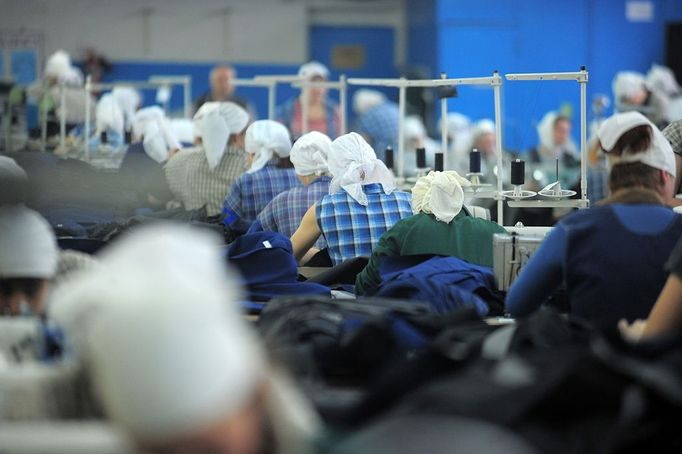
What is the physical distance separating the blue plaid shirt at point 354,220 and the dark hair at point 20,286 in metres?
2.40

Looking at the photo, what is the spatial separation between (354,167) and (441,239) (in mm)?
920

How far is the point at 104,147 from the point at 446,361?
6113 mm

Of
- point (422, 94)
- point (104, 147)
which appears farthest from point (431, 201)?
point (422, 94)

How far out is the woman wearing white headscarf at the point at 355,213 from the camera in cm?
469

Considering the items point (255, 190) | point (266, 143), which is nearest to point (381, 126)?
point (266, 143)

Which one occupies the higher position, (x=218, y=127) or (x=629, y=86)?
(x=629, y=86)

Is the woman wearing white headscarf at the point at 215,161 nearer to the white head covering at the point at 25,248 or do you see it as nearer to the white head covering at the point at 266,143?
the white head covering at the point at 266,143

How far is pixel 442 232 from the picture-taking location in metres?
4.11

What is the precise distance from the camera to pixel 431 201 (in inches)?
164

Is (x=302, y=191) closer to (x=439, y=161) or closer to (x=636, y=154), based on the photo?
(x=439, y=161)

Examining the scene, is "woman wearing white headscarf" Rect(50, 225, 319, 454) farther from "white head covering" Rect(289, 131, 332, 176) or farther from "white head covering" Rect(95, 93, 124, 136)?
"white head covering" Rect(95, 93, 124, 136)

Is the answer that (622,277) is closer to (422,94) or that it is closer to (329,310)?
(329,310)

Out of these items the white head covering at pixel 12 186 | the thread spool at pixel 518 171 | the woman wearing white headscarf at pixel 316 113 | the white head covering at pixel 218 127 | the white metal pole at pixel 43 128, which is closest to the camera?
the white head covering at pixel 12 186

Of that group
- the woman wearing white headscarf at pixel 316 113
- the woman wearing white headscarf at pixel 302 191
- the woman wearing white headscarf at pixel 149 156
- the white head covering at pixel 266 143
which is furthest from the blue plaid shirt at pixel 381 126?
the woman wearing white headscarf at pixel 302 191
